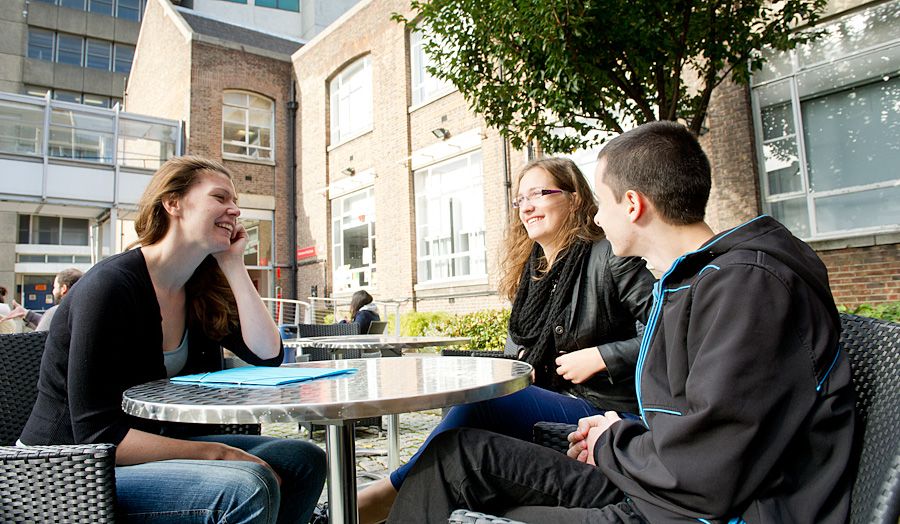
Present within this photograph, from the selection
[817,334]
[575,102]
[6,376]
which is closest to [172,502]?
[6,376]

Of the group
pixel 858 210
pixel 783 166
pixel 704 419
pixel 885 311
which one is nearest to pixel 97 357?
pixel 704 419

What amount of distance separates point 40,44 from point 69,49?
1413 mm

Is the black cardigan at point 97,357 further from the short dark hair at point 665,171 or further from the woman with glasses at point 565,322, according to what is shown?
the short dark hair at point 665,171

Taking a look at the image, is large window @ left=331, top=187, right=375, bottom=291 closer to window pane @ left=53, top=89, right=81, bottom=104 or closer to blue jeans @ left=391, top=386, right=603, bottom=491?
blue jeans @ left=391, top=386, right=603, bottom=491

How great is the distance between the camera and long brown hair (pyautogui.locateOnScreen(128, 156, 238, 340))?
192 cm

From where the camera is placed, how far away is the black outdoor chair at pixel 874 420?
0.85 m

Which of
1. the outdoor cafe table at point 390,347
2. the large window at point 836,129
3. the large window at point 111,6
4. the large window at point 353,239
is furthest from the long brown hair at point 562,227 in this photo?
the large window at point 111,6

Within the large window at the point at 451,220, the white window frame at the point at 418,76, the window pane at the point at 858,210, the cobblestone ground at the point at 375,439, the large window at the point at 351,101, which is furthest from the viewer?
the large window at the point at 351,101

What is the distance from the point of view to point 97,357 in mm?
1507

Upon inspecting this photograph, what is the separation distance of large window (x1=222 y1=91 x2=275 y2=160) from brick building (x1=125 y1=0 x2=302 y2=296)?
30mm

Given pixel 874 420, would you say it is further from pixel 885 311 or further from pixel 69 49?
pixel 69 49

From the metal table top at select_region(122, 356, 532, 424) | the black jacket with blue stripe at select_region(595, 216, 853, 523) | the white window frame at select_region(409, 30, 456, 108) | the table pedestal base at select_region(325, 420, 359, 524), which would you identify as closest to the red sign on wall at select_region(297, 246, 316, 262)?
the white window frame at select_region(409, 30, 456, 108)

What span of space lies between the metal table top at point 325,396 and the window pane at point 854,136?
24.6 feet

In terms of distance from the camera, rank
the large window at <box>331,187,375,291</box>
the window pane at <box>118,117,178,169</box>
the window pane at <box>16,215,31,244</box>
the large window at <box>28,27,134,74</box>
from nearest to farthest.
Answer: the large window at <box>331,187,375,291</box> → the window pane at <box>118,117,178,169</box> → the window pane at <box>16,215,31,244</box> → the large window at <box>28,27,134,74</box>
